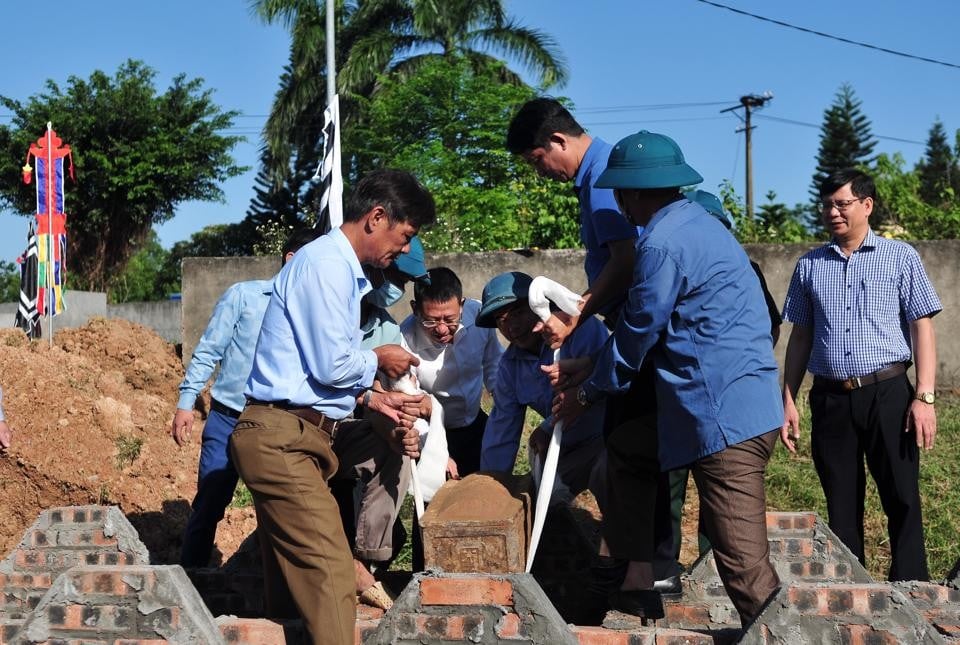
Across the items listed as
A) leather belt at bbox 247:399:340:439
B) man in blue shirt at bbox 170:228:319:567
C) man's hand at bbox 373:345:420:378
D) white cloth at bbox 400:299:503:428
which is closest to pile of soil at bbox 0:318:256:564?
man in blue shirt at bbox 170:228:319:567

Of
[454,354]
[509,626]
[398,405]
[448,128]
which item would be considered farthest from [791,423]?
[448,128]

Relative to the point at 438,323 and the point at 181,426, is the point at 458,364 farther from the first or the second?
the point at 181,426

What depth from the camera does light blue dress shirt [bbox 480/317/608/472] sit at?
4344 millimetres

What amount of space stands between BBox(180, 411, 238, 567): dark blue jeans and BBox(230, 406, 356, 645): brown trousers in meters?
1.39

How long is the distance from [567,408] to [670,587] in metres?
0.84

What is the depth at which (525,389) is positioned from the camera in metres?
4.48

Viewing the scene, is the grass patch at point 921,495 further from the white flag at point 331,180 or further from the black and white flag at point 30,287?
the black and white flag at point 30,287

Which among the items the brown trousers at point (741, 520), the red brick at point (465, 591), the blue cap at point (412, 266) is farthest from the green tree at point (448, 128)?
the red brick at point (465, 591)

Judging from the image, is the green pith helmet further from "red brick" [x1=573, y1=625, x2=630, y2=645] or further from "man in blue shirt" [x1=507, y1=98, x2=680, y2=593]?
"red brick" [x1=573, y1=625, x2=630, y2=645]

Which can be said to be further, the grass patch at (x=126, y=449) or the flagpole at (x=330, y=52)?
the flagpole at (x=330, y=52)

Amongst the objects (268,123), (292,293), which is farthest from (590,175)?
(268,123)

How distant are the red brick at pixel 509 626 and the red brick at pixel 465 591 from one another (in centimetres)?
3

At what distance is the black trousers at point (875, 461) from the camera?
172 inches

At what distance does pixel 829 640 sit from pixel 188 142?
26.8 meters
